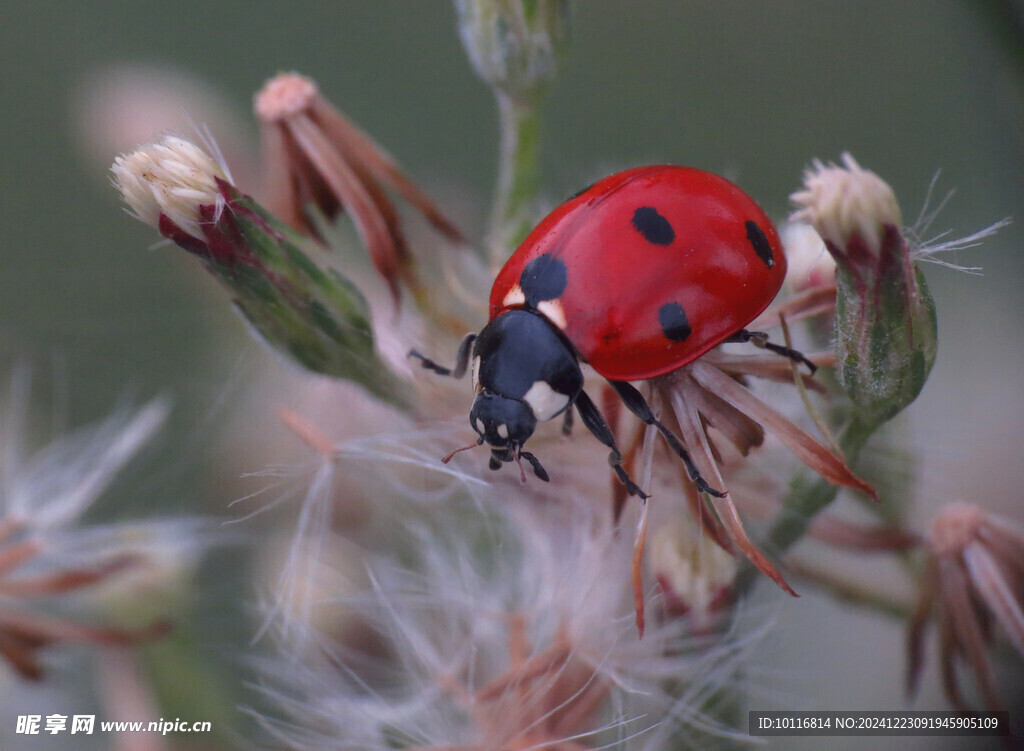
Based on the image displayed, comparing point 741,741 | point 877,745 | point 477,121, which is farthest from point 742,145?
point 741,741

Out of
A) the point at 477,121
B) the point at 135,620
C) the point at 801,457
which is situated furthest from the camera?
the point at 477,121

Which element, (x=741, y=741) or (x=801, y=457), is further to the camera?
(x=741, y=741)

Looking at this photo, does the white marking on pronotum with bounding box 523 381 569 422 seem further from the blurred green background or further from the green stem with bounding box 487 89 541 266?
the blurred green background

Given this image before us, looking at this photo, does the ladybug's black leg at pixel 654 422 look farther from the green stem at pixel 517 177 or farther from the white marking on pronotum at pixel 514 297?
the green stem at pixel 517 177

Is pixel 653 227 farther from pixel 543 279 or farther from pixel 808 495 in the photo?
pixel 808 495

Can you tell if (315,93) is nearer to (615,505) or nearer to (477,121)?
(615,505)

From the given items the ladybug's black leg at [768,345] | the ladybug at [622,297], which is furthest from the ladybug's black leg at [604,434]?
the ladybug's black leg at [768,345]

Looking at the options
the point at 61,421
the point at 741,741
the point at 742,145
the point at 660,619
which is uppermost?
the point at 742,145

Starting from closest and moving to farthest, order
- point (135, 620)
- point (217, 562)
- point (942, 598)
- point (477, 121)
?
point (942, 598) → point (135, 620) → point (217, 562) → point (477, 121)
